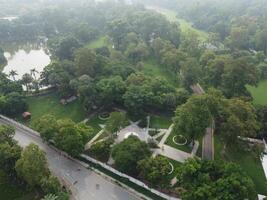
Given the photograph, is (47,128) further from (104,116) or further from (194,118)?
(194,118)

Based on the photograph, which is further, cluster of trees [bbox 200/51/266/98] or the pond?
the pond

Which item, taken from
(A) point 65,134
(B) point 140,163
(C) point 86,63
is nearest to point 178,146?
(B) point 140,163

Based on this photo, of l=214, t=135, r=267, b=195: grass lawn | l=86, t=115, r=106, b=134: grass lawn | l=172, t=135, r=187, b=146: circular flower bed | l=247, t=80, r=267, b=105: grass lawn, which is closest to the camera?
l=214, t=135, r=267, b=195: grass lawn

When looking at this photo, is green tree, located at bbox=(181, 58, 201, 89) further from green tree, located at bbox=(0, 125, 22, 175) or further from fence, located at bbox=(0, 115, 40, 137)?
green tree, located at bbox=(0, 125, 22, 175)

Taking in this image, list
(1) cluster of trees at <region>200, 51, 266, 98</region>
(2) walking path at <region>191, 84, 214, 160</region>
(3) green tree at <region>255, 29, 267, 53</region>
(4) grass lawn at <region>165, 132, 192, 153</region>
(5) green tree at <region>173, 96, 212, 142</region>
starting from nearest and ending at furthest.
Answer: (5) green tree at <region>173, 96, 212, 142</region> < (2) walking path at <region>191, 84, 214, 160</region> < (4) grass lawn at <region>165, 132, 192, 153</region> < (1) cluster of trees at <region>200, 51, 266, 98</region> < (3) green tree at <region>255, 29, 267, 53</region>

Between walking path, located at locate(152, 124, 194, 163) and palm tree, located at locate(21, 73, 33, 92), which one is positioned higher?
palm tree, located at locate(21, 73, 33, 92)

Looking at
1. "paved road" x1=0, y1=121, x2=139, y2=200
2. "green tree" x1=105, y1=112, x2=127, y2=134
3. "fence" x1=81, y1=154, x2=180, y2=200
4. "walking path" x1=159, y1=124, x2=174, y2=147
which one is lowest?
"paved road" x1=0, y1=121, x2=139, y2=200

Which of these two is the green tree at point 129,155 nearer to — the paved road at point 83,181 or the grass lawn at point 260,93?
the paved road at point 83,181

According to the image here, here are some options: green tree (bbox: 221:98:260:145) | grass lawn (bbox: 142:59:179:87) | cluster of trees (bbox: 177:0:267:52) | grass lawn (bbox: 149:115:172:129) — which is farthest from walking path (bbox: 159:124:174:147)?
cluster of trees (bbox: 177:0:267:52)

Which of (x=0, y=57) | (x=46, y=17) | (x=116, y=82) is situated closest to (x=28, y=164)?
(x=116, y=82)
